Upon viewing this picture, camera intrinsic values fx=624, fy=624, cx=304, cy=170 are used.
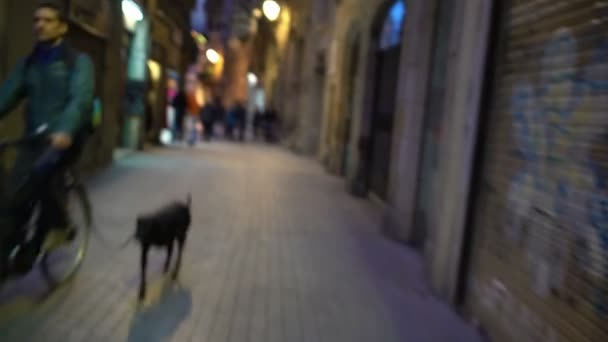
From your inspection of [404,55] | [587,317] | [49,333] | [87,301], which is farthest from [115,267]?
[404,55]

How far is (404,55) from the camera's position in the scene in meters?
8.66

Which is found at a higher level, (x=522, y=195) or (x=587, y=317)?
(x=522, y=195)

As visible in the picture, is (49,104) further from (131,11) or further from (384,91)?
(131,11)

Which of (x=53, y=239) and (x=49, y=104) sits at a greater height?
(x=49, y=104)

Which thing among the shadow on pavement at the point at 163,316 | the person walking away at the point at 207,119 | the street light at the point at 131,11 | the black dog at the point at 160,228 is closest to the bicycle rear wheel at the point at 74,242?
the black dog at the point at 160,228

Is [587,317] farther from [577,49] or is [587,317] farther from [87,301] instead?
[87,301]

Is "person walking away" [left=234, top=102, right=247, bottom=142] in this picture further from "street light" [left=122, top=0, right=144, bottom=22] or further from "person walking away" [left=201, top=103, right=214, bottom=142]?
"street light" [left=122, top=0, right=144, bottom=22]

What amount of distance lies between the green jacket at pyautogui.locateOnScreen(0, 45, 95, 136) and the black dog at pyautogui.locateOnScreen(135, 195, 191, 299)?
34.7 inches

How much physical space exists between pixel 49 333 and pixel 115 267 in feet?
5.86

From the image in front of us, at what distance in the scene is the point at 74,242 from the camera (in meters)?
5.46

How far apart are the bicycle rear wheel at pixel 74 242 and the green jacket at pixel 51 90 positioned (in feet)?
2.20

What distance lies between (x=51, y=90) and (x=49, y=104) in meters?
0.11

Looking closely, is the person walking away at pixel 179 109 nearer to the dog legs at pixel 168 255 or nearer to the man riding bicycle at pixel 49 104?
the dog legs at pixel 168 255

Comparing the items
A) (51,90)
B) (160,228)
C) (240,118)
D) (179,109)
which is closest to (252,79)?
(240,118)
